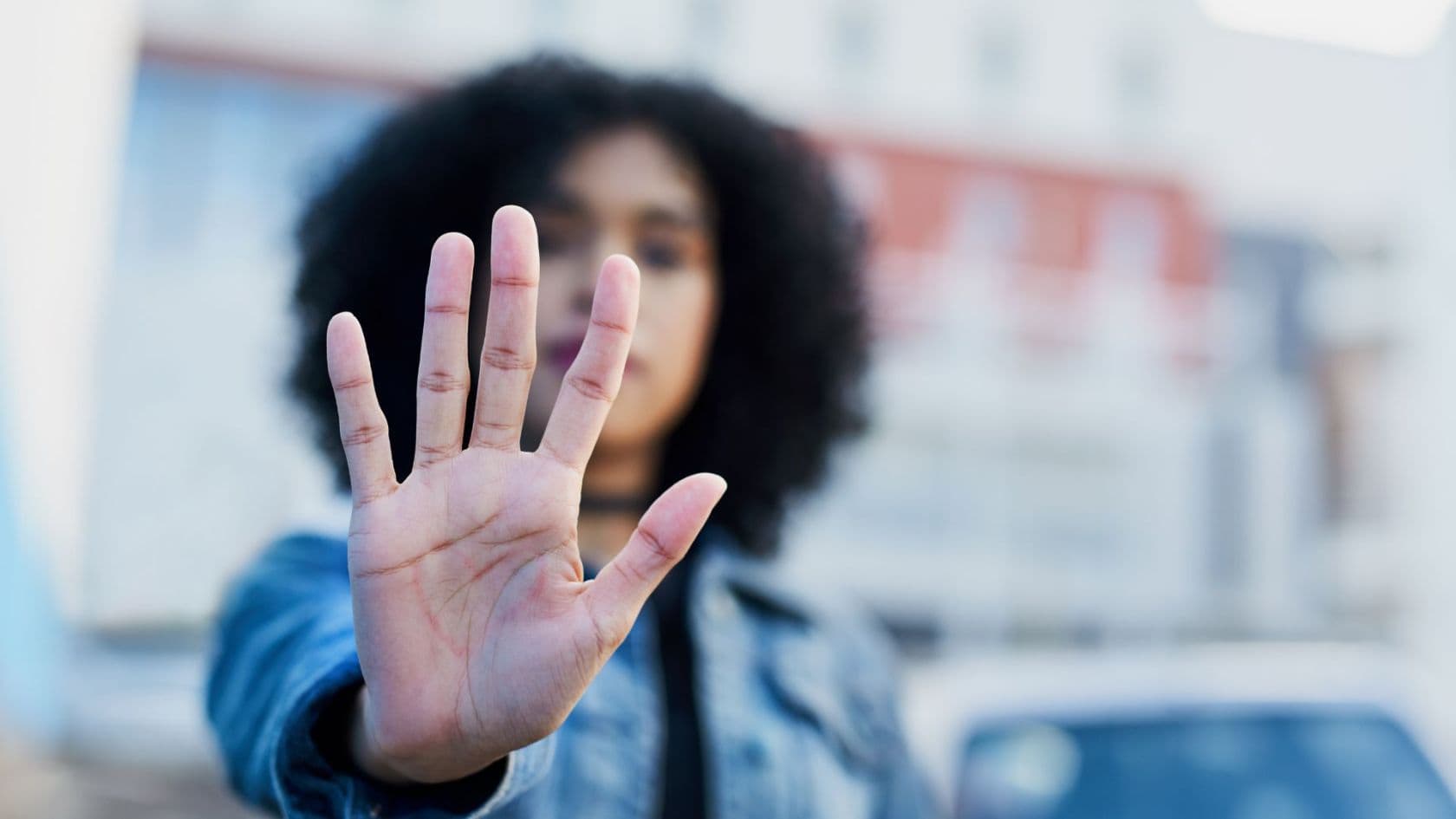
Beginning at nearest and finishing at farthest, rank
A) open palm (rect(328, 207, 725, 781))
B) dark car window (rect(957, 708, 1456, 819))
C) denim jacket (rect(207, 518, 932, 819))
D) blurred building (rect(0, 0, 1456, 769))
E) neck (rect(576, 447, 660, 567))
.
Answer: open palm (rect(328, 207, 725, 781))
denim jacket (rect(207, 518, 932, 819))
neck (rect(576, 447, 660, 567))
dark car window (rect(957, 708, 1456, 819))
blurred building (rect(0, 0, 1456, 769))

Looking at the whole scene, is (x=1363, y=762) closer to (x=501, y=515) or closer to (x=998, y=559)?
(x=501, y=515)

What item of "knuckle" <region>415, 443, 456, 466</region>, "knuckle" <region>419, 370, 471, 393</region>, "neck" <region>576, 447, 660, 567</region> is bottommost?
"neck" <region>576, 447, 660, 567</region>

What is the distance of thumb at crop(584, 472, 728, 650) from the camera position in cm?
98

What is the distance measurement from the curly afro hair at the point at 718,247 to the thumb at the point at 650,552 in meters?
0.66

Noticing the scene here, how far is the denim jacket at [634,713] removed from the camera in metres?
1.07

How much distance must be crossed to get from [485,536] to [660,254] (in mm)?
777

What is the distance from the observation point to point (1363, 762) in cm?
277

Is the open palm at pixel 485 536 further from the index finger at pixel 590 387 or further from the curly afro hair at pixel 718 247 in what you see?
the curly afro hair at pixel 718 247

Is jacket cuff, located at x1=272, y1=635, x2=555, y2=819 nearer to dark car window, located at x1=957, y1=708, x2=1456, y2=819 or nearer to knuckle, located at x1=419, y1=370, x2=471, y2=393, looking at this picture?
knuckle, located at x1=419, y1=370, x2=471, y2=393

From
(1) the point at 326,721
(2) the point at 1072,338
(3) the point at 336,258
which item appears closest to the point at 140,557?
(3) the point at 336,258

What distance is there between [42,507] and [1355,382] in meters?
16.8

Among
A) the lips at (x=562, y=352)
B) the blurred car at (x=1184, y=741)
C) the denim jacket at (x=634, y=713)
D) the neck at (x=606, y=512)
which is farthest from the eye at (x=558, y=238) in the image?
the blurred car at (x=1184, y=741)

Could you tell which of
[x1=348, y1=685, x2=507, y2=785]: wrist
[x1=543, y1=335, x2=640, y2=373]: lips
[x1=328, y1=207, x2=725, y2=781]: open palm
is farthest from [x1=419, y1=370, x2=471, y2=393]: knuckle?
[x1=543, y1=335, x2=640, y2=373]: lips

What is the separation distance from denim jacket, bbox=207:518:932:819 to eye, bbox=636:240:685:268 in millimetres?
390
